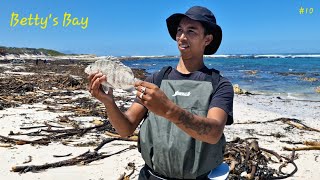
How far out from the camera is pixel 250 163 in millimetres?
5441

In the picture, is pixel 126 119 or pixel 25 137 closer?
pixel 126 119

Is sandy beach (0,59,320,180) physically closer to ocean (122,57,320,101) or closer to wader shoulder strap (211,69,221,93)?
wader shoulder strap (211,69,221,93)

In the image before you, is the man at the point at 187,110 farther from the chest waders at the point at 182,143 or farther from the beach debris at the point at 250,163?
the beach debris at the point at 250,163

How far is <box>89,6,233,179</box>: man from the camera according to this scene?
240 cm

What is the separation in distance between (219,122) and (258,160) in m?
3.85

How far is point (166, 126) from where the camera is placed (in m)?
2.47

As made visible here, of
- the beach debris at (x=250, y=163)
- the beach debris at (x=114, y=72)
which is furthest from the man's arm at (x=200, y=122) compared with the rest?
the beach debris at (x=250, y=163)

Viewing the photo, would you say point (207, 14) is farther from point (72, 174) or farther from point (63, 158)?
point (63, 158)

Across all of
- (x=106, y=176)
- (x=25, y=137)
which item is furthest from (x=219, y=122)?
(x=25, y=137)

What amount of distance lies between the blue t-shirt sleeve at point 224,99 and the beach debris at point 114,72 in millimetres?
558

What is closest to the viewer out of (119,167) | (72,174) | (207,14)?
(207,14)

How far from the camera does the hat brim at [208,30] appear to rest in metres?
2.64

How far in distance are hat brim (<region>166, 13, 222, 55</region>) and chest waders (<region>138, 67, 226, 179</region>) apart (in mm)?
363

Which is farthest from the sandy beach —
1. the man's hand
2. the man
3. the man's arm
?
the man's hand
